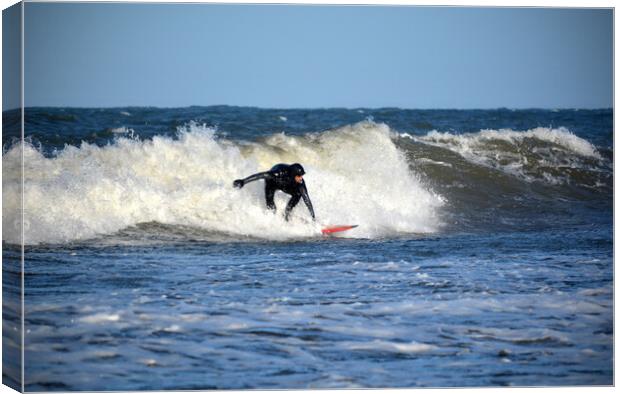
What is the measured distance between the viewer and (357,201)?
14.9 meters

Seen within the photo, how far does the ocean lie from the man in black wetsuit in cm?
28

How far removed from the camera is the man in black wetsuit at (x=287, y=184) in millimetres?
13094

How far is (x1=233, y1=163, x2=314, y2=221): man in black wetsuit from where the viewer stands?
43.0ft

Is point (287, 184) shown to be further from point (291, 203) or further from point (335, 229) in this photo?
point (335, 229)

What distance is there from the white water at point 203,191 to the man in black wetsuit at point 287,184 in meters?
0.20

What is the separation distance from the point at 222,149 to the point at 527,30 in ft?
23.2

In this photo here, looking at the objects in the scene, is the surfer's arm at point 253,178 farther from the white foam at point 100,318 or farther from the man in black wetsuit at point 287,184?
the white foam at point 100,318

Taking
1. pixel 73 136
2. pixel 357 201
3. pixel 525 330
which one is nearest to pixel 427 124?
pixel 357 201

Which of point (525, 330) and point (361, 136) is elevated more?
point (361, 136)

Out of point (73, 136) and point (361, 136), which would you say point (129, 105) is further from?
point (361, 136)

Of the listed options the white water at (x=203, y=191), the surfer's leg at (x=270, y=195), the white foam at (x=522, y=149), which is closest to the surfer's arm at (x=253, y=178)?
the surfer's leg at (x=270, y=195)

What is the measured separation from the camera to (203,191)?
1379 centimetres

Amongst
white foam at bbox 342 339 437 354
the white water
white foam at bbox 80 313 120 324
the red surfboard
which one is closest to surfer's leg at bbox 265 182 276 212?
the white water

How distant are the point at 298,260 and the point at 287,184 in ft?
7.16
